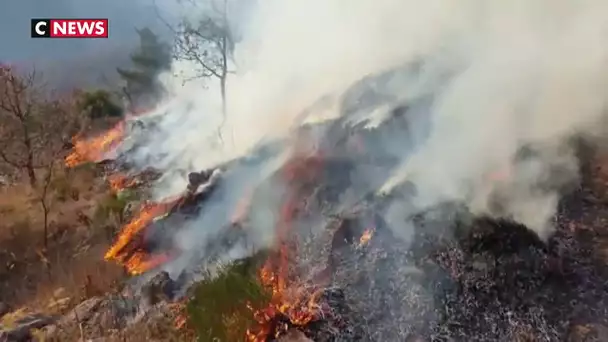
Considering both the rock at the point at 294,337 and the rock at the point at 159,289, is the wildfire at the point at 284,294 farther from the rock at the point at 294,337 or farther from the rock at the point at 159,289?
the rock at the point at 159,289

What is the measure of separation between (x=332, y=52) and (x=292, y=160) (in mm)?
1342

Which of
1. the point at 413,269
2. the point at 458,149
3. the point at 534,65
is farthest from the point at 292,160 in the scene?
the point at 534,65

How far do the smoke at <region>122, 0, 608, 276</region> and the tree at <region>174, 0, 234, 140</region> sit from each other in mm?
121

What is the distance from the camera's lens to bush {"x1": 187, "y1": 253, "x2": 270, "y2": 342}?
2.86m

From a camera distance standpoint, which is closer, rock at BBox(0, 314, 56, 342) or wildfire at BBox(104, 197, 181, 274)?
rock at BBox(0, 314, 56, 342)

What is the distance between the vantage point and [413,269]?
305cm

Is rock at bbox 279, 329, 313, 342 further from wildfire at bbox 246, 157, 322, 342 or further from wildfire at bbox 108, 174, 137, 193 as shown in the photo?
wildfire at bbox 108, 174, 137, 193

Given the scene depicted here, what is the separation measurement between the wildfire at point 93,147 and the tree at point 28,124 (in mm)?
146

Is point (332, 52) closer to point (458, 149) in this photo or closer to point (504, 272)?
point (458, 149)

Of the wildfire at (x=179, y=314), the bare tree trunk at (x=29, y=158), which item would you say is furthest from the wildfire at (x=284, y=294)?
the bare tree trunk at (x=29, y=158)

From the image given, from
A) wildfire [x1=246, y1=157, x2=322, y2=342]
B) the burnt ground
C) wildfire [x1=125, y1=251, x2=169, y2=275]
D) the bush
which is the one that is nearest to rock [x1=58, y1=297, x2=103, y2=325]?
wildfire [x1=125, y1=251, x2=169, y2=275]

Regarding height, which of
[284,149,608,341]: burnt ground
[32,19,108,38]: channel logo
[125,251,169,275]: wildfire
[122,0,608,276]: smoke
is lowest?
[125,251,169,275]: wildfire

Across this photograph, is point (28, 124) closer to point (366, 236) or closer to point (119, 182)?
point (119, 182)

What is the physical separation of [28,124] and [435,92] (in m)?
3.43
